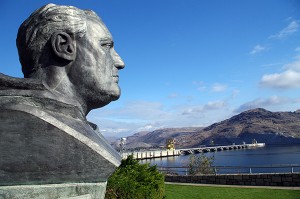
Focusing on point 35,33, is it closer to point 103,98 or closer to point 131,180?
point 103,98

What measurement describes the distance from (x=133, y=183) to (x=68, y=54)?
19.2ft

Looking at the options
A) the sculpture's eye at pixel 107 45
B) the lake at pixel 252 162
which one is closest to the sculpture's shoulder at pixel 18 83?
the sculpture's eye at pixel 107 45

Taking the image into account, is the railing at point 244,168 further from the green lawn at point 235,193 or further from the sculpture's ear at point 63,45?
the sculpture's ear at point 63,45

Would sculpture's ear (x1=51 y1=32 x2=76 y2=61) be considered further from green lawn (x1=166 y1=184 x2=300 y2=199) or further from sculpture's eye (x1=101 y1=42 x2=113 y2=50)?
green lawn (x1=166 y1=184 x2=300 y2=199)

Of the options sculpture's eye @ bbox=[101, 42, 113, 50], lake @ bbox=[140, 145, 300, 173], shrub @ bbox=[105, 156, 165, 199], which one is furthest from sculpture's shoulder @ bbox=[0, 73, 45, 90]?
lake @ bbox=[140, 145, 300, 173]

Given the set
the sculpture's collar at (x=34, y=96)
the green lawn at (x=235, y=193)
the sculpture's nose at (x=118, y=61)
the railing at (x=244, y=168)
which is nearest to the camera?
the sculpture's collar at (x=34, y=96)

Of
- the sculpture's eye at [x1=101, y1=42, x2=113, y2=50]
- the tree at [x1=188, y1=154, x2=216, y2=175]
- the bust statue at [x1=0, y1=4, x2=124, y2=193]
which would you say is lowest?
the tree at [x1=188, y1=154, x2=216, y2=175]

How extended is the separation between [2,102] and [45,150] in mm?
513

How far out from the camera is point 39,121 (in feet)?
7.47

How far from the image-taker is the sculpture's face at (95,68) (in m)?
2.79

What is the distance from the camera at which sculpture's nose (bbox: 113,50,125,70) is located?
3072mm

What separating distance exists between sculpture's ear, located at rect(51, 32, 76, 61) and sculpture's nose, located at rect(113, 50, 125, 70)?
1.52 ft

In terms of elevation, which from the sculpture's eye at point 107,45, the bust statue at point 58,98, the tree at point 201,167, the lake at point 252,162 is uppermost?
the sculpture's eye at point 107,45

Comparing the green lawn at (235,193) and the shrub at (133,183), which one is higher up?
the shrub at (133,183)
